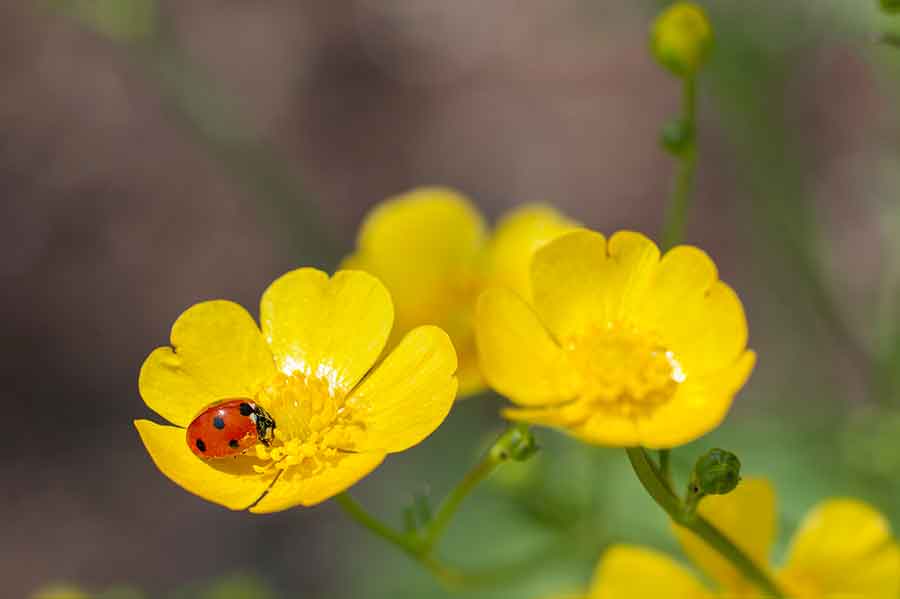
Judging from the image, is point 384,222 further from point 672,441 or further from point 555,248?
point 672,441

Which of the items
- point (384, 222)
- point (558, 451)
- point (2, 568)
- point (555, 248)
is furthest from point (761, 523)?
point (2, 568)

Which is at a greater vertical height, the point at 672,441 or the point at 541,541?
the point at 541,541

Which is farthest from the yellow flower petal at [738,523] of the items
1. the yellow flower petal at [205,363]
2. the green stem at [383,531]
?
the yellow flower petal at [205,363]

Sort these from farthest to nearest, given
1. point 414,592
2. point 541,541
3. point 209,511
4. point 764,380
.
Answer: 1. point 209,511
2. point 764,380
3. point 414,592
4. point 541,541

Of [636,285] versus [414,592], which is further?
[414,592]

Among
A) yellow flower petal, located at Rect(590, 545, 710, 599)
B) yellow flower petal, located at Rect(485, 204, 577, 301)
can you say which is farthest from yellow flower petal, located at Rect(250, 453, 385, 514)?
yellow flower petal, located at Rect(485, 204, 577, 301)

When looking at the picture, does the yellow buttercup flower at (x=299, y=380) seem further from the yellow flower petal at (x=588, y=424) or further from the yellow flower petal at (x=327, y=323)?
the yellow flower petal at (x=588, y=424)
